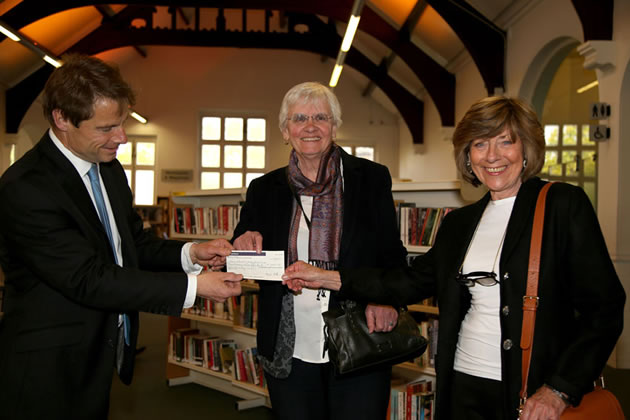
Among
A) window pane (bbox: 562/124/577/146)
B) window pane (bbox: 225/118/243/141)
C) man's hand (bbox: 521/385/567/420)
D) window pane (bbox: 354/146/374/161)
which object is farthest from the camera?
window pane (bbox: 354/146/374/161)

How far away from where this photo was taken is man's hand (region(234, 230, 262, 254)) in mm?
2182

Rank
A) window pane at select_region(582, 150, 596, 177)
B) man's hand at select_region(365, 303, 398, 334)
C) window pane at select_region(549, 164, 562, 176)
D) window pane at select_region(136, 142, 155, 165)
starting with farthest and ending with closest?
window pane at select_region(136, 142, 155, 165)
window pane at select_region(549, 164, 562, 176)
window pane at select_region(582, 150, 596, 177)
man's hand at select_region(365, 303, 398, 334)

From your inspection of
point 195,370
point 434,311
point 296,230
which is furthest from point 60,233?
point 195,370

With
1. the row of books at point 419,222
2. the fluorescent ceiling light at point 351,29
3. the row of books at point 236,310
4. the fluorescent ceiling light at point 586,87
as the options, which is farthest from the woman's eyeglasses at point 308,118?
the fluorescent ceiling light at point 586,87

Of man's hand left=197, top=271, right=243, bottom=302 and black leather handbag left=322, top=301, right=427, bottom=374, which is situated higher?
man's hand left=197, top=271, right=243, bottom=302

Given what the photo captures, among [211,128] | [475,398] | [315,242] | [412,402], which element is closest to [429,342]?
[412,402]

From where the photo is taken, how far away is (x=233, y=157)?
1681cm

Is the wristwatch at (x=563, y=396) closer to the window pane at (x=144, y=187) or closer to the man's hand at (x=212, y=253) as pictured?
the man's hand at (x=212, y=253)

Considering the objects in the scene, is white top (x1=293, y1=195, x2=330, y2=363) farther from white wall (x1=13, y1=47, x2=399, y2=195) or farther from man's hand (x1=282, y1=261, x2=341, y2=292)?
white wall (x1=13, y1=47, x2=399, y2=195)

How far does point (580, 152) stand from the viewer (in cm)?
895

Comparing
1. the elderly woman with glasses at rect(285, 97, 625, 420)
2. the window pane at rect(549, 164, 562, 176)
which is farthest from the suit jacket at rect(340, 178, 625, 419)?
the window pane at rect(549, 164, 562, 176)

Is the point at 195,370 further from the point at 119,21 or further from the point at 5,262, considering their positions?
the point at 119,21

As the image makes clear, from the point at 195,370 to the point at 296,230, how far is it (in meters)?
3.78

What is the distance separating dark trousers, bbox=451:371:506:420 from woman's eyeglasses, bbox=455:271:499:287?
0.29 metres
